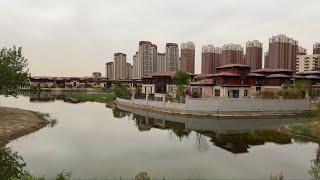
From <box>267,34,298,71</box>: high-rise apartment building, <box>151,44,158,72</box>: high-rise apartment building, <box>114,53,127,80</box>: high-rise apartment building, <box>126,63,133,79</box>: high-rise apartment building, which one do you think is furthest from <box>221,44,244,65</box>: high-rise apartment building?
<box>126,63,133,79</box>: high-rise apartment building

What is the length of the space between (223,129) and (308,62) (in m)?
92.0

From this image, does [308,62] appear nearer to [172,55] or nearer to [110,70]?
[172,55]

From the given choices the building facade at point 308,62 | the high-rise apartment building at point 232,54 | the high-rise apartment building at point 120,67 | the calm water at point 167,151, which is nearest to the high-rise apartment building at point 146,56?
the high-rise apartment building at point 232,54

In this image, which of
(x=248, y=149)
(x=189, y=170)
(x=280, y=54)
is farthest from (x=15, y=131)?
(x=280, y=54)

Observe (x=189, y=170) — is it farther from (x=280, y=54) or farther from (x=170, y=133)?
(x=280, y=54)

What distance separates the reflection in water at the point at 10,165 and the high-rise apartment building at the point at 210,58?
89587mm

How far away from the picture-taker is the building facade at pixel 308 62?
4419 inches

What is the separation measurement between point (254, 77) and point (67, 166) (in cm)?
4834

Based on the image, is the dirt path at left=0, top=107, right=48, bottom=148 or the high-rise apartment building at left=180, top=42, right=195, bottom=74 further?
the high-rise apartment building at left=180, top=42, right=195, bottom=74

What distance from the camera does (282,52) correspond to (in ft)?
329

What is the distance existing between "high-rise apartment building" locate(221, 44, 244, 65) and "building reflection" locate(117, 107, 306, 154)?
54641mm

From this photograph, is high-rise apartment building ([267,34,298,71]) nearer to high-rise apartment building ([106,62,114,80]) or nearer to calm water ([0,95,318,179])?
calm water ([0,95,318,179])

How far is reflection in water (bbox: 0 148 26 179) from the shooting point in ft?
62.1

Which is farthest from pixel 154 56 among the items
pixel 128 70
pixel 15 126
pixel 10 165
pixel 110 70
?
pixel 10 165
